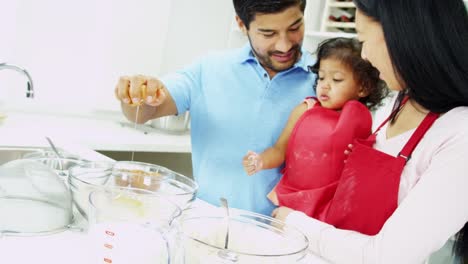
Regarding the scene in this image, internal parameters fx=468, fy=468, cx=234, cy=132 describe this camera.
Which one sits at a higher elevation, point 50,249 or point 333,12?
point 333,12

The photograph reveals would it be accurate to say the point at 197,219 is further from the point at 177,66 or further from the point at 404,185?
the point at 177,66

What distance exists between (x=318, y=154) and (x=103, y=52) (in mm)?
1667

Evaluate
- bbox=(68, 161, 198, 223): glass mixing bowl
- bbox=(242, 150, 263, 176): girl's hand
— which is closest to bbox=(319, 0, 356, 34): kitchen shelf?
bbox=(242, 150, 263, 176): girl's hand

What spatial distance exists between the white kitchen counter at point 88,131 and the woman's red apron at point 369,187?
3.45 feet

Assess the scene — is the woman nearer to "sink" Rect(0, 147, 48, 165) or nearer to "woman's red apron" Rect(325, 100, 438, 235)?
"woman's red apron" Rect(325, 100, 438, 235)

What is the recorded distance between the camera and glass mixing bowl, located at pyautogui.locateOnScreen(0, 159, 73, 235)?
799 mm

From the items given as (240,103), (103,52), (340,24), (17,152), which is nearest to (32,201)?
(17,152)

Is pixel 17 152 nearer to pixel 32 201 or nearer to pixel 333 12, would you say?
pixel 32 201

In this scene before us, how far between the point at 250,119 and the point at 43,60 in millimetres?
1450

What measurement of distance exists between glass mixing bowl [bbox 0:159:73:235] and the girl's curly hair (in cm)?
93

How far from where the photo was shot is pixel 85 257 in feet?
2.49

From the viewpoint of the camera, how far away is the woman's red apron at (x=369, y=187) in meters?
1.08

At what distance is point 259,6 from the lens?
1389 mm

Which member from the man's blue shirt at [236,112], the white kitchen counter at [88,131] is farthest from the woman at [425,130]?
the white kitchen counter at [88,131]
